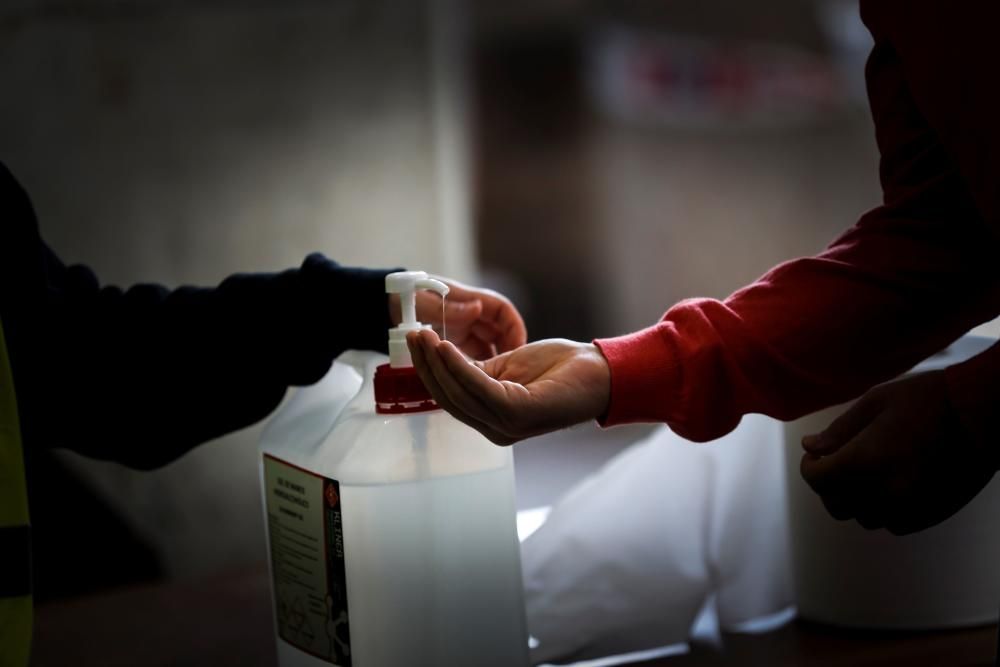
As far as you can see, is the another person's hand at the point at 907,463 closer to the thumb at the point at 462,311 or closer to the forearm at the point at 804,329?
the forearm at the point at 804,329

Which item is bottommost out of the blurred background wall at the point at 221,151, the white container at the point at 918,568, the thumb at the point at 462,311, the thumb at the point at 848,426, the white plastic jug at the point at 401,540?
the white container at the point at 918,568

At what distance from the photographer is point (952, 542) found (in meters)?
0.60

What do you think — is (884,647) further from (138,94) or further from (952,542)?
(138,94)

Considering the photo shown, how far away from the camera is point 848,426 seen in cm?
49

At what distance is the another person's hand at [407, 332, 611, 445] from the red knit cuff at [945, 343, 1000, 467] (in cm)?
16

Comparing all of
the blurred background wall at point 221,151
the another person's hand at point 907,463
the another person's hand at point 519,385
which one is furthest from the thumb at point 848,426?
the blurred background wall at point 221,151

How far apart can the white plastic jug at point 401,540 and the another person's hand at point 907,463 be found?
18cm

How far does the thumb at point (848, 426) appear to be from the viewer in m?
0.49

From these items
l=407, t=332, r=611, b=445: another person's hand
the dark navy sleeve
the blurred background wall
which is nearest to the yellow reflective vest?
the dark navy sleeve

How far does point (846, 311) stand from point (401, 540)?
251mm

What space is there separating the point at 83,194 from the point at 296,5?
0.32 meters

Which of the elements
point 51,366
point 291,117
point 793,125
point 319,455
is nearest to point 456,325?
point 319,455

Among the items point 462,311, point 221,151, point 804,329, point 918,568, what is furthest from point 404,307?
point 221,151

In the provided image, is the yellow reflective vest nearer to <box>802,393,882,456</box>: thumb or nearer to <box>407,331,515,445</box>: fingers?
<box>407,331,515,445</box>: fingers
